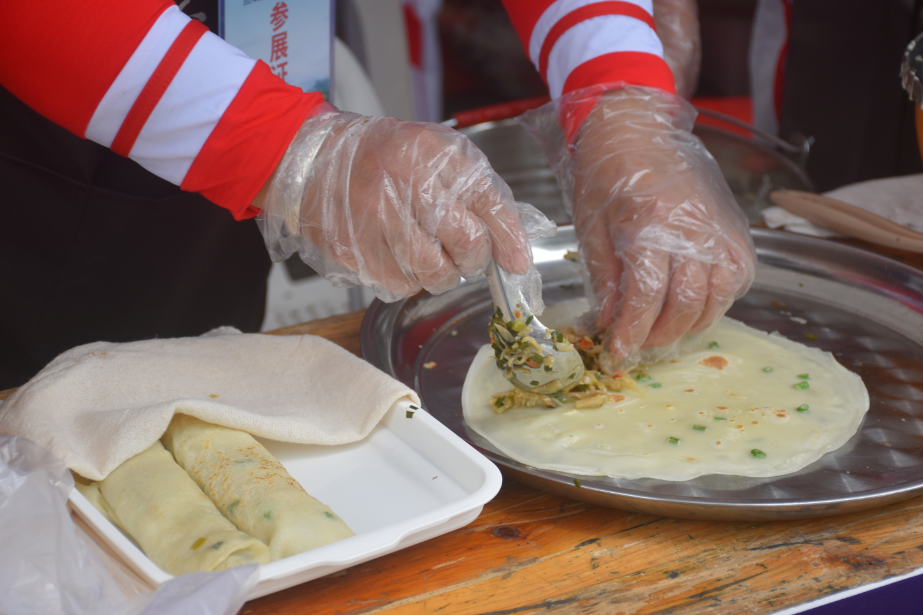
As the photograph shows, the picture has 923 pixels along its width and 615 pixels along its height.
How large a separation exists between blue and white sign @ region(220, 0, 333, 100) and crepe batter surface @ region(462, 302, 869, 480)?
752 millimetres

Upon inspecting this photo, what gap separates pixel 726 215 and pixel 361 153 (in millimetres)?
709

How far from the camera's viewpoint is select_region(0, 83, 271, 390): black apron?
4.86ft

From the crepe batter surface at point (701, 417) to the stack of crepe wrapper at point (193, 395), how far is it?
0.25 m

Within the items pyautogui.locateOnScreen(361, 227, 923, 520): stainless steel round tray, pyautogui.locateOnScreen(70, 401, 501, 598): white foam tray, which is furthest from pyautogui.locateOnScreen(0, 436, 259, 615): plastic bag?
pyautogui.locateOnScreen(361, 227, 923, 520): stainless steel round tray

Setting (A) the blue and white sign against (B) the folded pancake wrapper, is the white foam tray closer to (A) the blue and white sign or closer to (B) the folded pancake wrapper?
(B) the folded pancake wrapper

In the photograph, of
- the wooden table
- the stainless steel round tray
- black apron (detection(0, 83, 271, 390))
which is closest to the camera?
the wooden table

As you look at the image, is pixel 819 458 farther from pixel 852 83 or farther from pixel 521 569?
pixel 852 83

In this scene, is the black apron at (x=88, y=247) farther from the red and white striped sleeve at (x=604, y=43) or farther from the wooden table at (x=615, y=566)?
the wooden table at (x=615, y=566)

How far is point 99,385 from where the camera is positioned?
1142mm

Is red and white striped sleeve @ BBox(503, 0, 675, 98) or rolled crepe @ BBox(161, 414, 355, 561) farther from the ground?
red and white striped sleeve @ BBox(503, 0, 675, 98)

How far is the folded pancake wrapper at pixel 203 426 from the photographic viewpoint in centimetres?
92

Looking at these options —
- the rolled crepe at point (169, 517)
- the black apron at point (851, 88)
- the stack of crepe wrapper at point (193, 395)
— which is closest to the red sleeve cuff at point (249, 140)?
the stack of crepe wrapper at point (193, 395)

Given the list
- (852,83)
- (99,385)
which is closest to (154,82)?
(99,385)

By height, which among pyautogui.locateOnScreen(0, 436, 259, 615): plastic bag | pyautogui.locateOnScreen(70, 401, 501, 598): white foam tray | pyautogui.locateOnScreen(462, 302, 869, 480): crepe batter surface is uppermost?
pyautogui.locateOnScreen(0, 436, 259, 615): plastic bag
